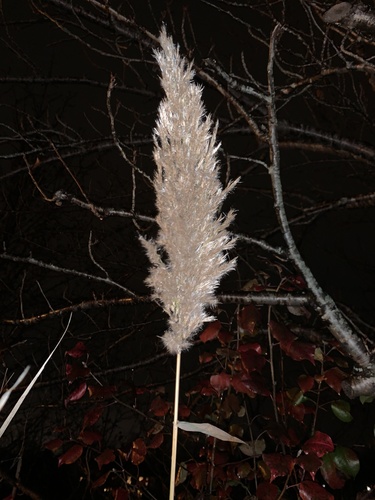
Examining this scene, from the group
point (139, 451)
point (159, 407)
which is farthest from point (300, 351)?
point (139, 451)

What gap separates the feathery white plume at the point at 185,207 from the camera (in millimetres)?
1363

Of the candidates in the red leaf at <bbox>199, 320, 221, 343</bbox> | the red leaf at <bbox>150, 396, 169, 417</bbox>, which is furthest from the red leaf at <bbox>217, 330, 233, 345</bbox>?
the red leaf at <bbox>150, 396, 169, 417</bbox>

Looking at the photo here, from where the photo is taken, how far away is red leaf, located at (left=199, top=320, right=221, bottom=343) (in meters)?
3.02

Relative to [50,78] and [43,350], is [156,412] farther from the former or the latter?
[43,350]

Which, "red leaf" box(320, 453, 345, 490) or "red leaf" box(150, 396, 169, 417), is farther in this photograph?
"red leaf" box(150, 396, 169, 417)

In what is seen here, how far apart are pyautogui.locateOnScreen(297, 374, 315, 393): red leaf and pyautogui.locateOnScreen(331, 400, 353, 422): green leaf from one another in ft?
0.51

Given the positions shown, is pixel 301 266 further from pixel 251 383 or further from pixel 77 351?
pixel 77 351

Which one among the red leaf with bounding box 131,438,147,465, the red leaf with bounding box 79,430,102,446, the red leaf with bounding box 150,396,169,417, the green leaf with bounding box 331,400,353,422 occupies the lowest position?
the red leaf with bounding box 131,438,147,465

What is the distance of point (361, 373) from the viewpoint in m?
2.26

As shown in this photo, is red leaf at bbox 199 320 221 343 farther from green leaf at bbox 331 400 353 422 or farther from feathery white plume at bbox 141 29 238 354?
feathery white plume at bbox 141 29 238 354

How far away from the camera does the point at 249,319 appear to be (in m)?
2.98

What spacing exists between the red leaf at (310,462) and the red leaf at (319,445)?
25 millimetres

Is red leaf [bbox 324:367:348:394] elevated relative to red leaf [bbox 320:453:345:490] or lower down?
elevated

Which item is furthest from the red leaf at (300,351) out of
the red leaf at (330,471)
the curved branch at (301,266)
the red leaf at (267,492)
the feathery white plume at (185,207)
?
the feathery white plume at (185,207)
